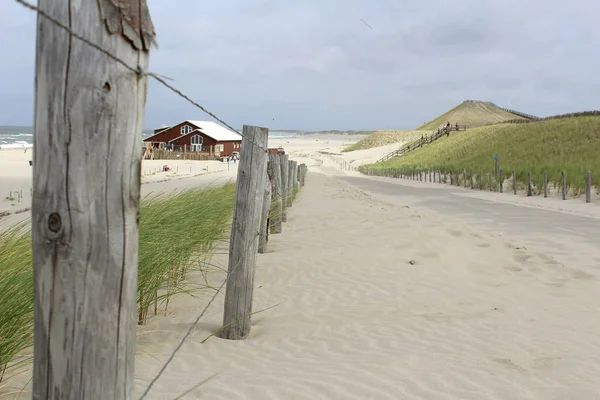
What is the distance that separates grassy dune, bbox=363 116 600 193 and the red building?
1759 cm

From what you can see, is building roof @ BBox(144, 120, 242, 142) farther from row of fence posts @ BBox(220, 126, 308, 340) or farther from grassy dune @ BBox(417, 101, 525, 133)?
grassy dune @ BBox(417, 101, 525, 133)

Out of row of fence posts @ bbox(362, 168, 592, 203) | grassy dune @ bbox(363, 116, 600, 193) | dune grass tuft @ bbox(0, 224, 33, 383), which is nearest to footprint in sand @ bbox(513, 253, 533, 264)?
dune grass tuft @ bbox(0, 224, 33, 383)

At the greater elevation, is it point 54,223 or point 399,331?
point 54,223

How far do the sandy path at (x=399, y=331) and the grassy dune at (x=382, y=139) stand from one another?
264ft

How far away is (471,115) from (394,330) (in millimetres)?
121031

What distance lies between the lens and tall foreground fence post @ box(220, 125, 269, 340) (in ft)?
14.0

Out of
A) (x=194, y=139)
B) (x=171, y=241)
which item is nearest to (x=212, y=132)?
(x=194, y=139)

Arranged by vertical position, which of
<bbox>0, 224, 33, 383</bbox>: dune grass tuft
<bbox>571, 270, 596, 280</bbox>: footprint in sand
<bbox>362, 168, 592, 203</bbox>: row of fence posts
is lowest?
<bbox>571, 270, 596, 280</bbox>: footprint in sand

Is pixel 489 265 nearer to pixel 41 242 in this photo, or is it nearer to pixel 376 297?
pixel 376 297

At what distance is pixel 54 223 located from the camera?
154 cm

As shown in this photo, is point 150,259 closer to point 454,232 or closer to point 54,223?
point 54,223

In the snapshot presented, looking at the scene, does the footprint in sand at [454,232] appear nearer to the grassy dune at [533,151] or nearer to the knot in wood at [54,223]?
the knot in wood at [54,223]

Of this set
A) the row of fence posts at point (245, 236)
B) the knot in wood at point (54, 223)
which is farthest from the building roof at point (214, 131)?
the knot in wood at point (54, 223)

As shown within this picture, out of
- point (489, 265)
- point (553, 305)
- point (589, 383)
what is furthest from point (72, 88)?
point (489, 265)
